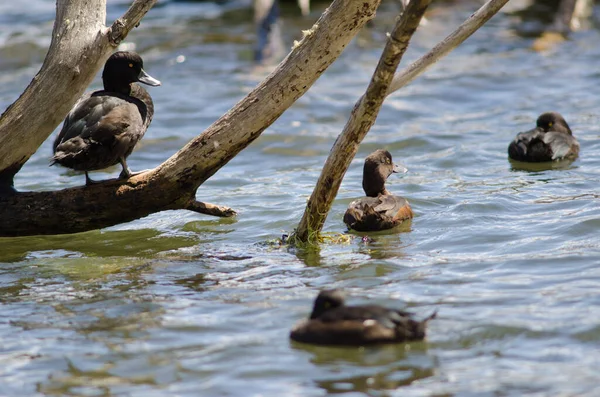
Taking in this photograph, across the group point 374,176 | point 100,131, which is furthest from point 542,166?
point 100,131

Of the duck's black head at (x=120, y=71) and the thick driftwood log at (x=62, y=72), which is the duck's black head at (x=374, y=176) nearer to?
the duck's black head at (x=120, y=71)

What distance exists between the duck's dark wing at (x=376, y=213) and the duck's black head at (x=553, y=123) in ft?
11.6

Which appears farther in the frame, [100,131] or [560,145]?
[560,145]

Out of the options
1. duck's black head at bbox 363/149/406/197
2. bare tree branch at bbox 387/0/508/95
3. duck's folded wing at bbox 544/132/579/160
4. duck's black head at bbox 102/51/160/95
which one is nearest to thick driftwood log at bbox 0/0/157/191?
duck's black head at bbox 102/51/160/95

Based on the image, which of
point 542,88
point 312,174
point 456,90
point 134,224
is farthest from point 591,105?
point 134,224

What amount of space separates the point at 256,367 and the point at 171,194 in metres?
2.77

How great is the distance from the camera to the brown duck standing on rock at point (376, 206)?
8.51 meters

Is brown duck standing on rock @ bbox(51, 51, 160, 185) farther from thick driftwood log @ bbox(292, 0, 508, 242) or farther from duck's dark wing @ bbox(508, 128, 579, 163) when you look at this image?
duck's dark wing @ bbox(508, 128, 579, 163)

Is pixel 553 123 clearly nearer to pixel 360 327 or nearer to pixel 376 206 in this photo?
pixel 376 206

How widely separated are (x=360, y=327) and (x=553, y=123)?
6849 millimetres

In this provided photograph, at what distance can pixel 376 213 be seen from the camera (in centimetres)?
850

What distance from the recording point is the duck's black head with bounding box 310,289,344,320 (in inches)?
226

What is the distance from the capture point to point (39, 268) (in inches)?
306

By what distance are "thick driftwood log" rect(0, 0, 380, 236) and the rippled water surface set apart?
0.37 m
